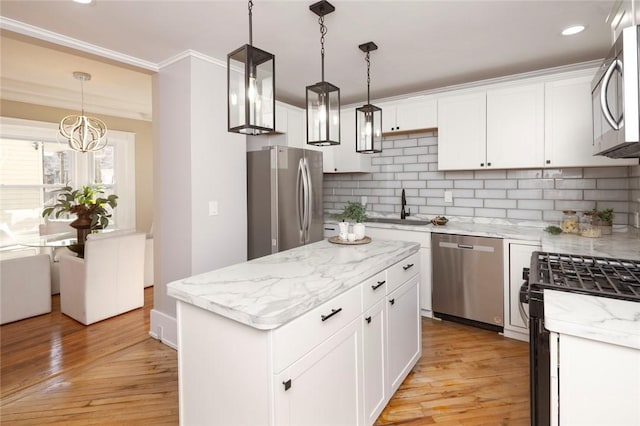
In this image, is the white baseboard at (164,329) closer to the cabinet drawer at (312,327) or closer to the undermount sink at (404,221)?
the cabinet drawer at (312,327)

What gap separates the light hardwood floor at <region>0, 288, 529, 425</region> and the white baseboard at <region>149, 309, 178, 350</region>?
0.06 metres

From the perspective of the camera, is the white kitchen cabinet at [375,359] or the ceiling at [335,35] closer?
the white kitchen cabinet at [375,359]

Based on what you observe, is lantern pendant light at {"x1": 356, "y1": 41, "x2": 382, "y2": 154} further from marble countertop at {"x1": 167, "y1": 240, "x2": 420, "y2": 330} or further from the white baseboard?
the white baseboard

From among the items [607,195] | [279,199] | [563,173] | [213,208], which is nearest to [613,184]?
[607,195]

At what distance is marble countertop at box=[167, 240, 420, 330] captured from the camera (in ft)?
4.11

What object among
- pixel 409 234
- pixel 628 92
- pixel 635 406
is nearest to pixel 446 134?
pixel 409 234

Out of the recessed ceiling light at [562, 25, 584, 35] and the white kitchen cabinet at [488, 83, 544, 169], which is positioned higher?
the recessed ceiling light at [562, 25, 584, 35]

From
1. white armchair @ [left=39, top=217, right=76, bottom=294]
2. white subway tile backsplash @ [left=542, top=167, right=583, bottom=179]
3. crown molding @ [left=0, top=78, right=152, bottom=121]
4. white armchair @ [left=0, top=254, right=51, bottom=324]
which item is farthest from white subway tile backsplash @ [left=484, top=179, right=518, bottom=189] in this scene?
white armchair @ [left=39, top=217, right=76, bottom=294]

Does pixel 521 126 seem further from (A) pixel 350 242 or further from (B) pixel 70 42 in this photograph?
(B) pixel 70 42

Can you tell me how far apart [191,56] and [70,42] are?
2.74 ft

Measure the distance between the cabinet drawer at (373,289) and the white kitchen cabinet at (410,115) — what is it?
7.66ft

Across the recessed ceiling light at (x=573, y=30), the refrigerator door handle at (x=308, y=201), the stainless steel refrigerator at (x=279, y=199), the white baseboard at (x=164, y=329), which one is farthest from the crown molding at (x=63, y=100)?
the recessed ceiling light at (x=573, y=30)

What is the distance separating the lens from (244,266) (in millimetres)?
1882

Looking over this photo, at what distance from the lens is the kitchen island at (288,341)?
124cm
